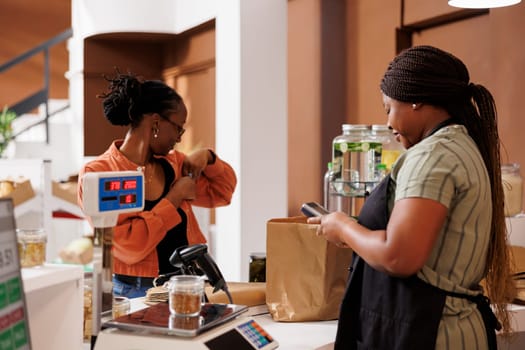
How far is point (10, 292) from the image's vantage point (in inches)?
47.7

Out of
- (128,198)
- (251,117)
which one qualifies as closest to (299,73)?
(251,117)

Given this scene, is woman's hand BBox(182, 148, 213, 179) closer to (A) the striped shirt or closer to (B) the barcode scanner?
(B) the barcode scanner

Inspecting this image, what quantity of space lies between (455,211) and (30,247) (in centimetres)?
90

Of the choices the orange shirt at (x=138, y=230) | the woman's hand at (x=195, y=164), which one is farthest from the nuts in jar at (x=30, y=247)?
the woman's hand at (x=195, y=164)

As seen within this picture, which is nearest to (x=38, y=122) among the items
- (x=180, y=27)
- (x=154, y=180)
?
(x=180, y=27)

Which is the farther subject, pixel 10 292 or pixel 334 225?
pixel 334 225

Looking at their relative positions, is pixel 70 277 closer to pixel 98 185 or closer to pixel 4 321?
pixel 98 185

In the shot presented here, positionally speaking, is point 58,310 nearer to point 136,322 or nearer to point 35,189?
point 136,322

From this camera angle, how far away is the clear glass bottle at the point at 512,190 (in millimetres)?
2953

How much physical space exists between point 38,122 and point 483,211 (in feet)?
26.4

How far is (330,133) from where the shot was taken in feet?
16.2

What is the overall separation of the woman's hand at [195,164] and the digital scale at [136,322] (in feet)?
4.55

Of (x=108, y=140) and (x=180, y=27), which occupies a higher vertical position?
(x=180, y=27)

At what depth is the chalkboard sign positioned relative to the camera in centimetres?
119
